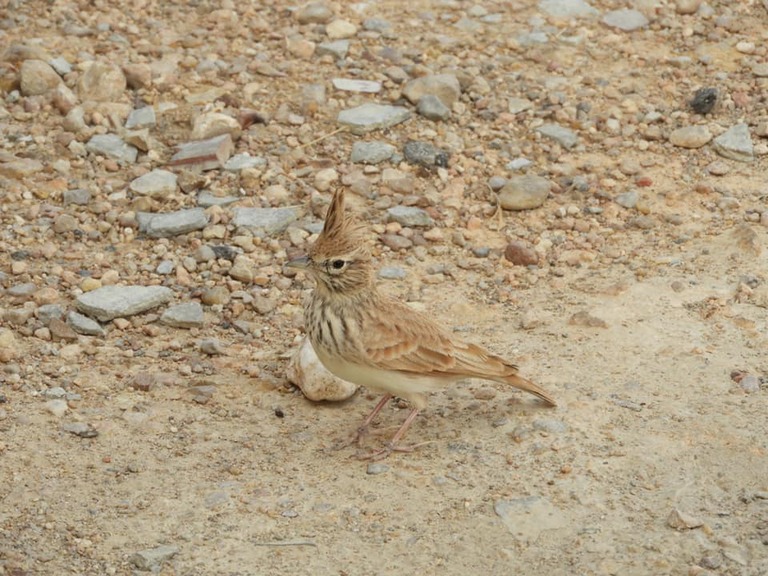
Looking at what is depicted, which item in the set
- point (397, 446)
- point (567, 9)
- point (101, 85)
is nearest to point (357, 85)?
point (101, 85)

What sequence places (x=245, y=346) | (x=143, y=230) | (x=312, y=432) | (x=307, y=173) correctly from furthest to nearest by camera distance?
(x=307, y=173) → (x=143, y=230) → (x=245, y=346) → (x=312, y=432)

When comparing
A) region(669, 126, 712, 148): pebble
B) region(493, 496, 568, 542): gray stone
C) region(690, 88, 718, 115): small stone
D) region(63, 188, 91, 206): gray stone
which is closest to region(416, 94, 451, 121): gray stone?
region(669, 126, 712, 148): pebble

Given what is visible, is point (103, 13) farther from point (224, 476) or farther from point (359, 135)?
point (224, 476)

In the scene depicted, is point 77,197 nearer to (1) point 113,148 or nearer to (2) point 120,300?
(1) point 113,148

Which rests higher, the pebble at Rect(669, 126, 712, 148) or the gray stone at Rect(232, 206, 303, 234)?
the pebble at Rect(669, 126, 712, 148)

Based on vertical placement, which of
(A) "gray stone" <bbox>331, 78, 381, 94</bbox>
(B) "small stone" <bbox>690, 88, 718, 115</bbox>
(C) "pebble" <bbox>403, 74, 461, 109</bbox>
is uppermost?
(B) "small stone" <bbox>690, 88, 718, 115</bbox>

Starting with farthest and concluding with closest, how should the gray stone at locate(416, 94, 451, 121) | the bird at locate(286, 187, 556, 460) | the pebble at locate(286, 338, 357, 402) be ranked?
the gray stone at locate(416, 94, 451, 121), the pebble at locate(286, 338, 357, 402), the bird at locate(286, 187, 556, 460)

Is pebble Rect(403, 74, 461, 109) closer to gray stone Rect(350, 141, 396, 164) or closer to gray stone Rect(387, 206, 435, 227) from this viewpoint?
gray stone Rect(350, 141, 396, 164)

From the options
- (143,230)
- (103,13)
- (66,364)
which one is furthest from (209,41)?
(66,364)

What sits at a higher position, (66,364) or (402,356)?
(402,356)
